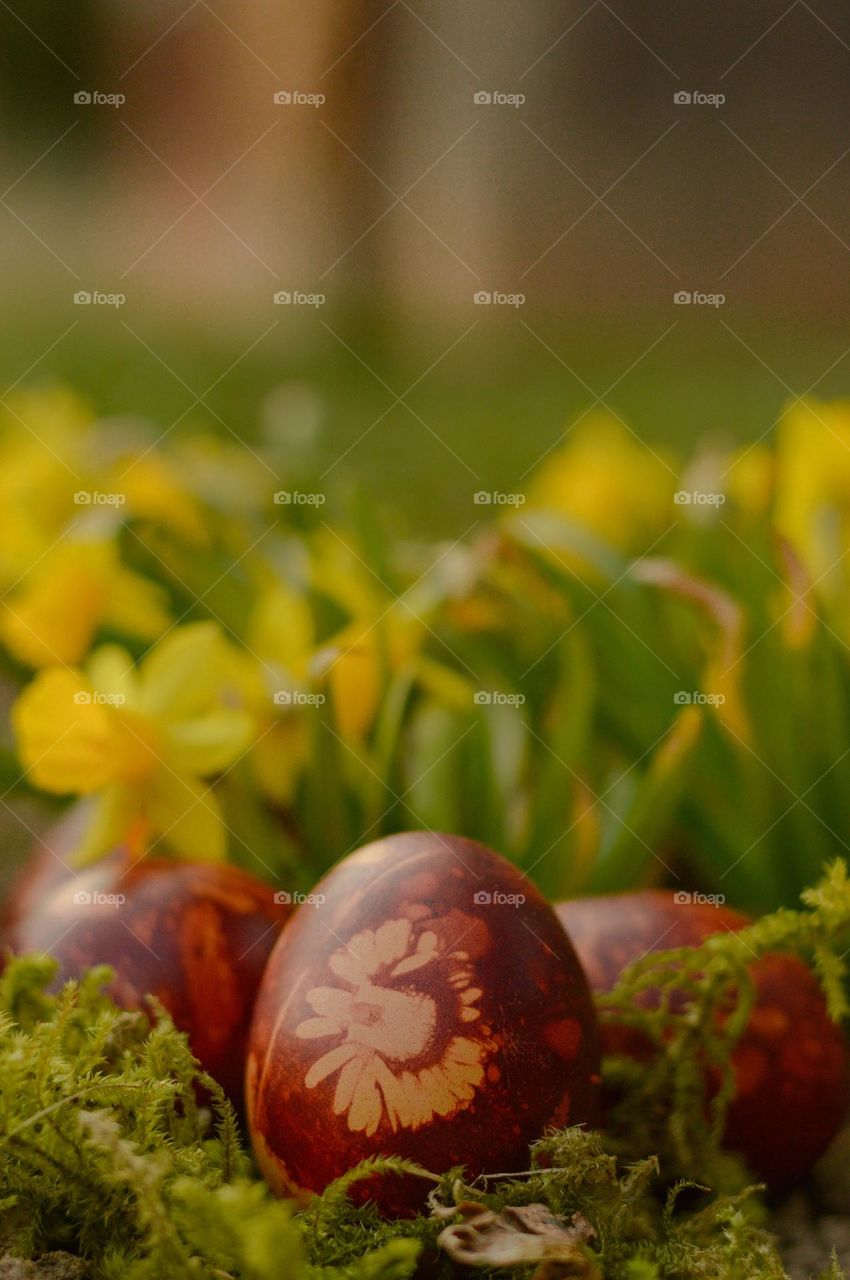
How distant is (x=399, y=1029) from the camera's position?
2.10 ft

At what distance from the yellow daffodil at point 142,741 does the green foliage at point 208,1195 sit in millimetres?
191

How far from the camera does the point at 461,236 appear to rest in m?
3.07

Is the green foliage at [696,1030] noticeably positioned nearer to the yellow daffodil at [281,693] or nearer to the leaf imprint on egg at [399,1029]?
the leaf imprint on egg at [399,1029]

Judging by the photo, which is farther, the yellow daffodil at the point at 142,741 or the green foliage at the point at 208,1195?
Result: the yellow daffodil at the point at 142,741

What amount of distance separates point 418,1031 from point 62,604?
647 mm

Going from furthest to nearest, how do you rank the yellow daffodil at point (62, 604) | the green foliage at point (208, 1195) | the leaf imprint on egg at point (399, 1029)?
the yellow daffodil at point (62, 604), the leaf imprint on egg at point (399, 1029), the green foliage at point (208, 1195)

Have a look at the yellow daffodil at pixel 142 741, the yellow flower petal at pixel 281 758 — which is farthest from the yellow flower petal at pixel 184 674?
the yellow flower petal at pixel 281 758

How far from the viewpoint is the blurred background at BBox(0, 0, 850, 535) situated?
255 centimetres

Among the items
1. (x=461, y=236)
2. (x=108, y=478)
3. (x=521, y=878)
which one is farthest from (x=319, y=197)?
(x=521, y=878)

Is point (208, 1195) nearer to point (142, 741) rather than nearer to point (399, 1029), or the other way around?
point (399, 1029)

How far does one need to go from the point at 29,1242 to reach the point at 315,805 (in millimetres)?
448

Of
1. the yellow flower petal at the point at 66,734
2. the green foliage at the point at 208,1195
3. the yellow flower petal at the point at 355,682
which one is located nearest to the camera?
the green foliage at the point at 208,1195

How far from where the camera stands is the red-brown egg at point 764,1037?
0.80 metres

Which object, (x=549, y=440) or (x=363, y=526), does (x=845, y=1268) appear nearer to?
(x=363, y=526)
